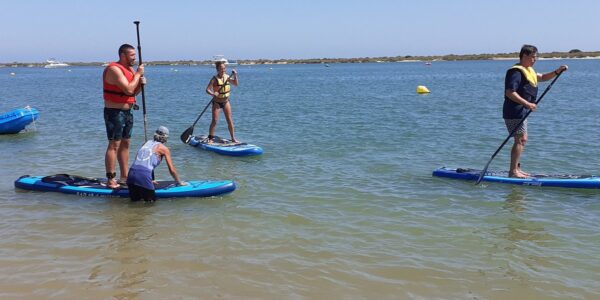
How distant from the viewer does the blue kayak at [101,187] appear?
816 cm

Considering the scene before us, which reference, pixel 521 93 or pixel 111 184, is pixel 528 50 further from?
pixel 111 184

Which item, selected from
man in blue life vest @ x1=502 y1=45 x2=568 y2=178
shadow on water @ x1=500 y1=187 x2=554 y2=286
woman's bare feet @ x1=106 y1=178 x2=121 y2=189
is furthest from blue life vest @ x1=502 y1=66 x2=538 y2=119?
woman's bare feet @ x1=106 y1=178 x2=121 y2=189

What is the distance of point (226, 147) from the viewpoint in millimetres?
12320

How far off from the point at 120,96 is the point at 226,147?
4636mm

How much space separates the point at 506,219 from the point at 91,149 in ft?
33.3

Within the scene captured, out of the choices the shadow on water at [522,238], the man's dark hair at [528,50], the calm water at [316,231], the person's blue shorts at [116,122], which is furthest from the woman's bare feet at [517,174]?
the person's blue shorts at [116,122]

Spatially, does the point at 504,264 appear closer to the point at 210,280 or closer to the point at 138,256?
the point at 210,280

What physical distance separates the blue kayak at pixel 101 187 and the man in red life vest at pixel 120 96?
0.35 meters

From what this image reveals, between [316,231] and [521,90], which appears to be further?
[521,90]

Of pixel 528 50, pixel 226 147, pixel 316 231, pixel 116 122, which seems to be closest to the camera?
pixel 316 231

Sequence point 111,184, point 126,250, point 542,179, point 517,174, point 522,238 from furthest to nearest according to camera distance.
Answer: point 517,174 → point 542,179 → point 111,184 → point 522,238 → point 126,250

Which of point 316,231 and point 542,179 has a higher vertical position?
point 542,179

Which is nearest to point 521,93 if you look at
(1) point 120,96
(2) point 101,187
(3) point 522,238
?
(3) point 522,238

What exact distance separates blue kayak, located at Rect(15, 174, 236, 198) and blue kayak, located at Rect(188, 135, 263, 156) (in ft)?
11.1
